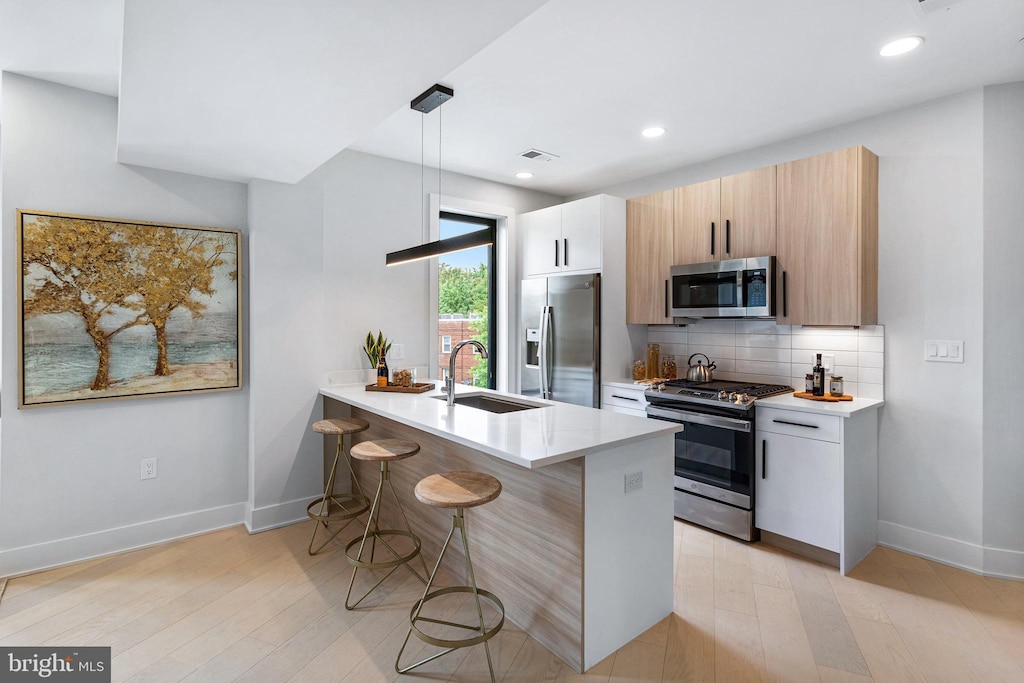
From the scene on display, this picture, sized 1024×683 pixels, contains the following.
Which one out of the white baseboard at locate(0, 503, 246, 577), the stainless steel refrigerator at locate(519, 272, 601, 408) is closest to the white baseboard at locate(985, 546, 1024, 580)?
the stainless steel refrigerator at locate(519, 272, 601, 408)

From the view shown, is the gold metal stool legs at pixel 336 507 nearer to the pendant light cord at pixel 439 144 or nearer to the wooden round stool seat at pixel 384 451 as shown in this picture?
the wooden round stool seat at pixel 384 451

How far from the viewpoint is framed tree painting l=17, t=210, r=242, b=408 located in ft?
8.71

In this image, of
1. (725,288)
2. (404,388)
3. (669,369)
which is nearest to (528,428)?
(404,388)

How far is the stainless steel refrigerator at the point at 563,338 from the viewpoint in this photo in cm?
400

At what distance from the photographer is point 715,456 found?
320 cm

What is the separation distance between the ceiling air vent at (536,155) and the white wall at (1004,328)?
2475 mm

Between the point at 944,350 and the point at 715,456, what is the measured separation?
4.42ft

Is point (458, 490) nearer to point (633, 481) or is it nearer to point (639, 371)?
point (633, 481)

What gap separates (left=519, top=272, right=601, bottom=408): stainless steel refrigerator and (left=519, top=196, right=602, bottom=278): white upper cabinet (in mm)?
115

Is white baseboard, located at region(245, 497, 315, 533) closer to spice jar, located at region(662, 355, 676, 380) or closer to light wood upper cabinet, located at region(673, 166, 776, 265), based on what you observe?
spice jar, located at region(662, 355, 676, 380)

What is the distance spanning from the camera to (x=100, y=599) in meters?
2.41

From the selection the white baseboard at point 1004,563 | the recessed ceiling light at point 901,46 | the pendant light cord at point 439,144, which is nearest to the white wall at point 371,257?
the pendant light cord at point 439,144

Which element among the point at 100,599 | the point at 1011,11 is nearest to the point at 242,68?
the point at 100,599

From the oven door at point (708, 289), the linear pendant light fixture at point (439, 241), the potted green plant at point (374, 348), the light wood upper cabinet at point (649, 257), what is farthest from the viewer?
the light wood upper cabinet at point (649, 257)
